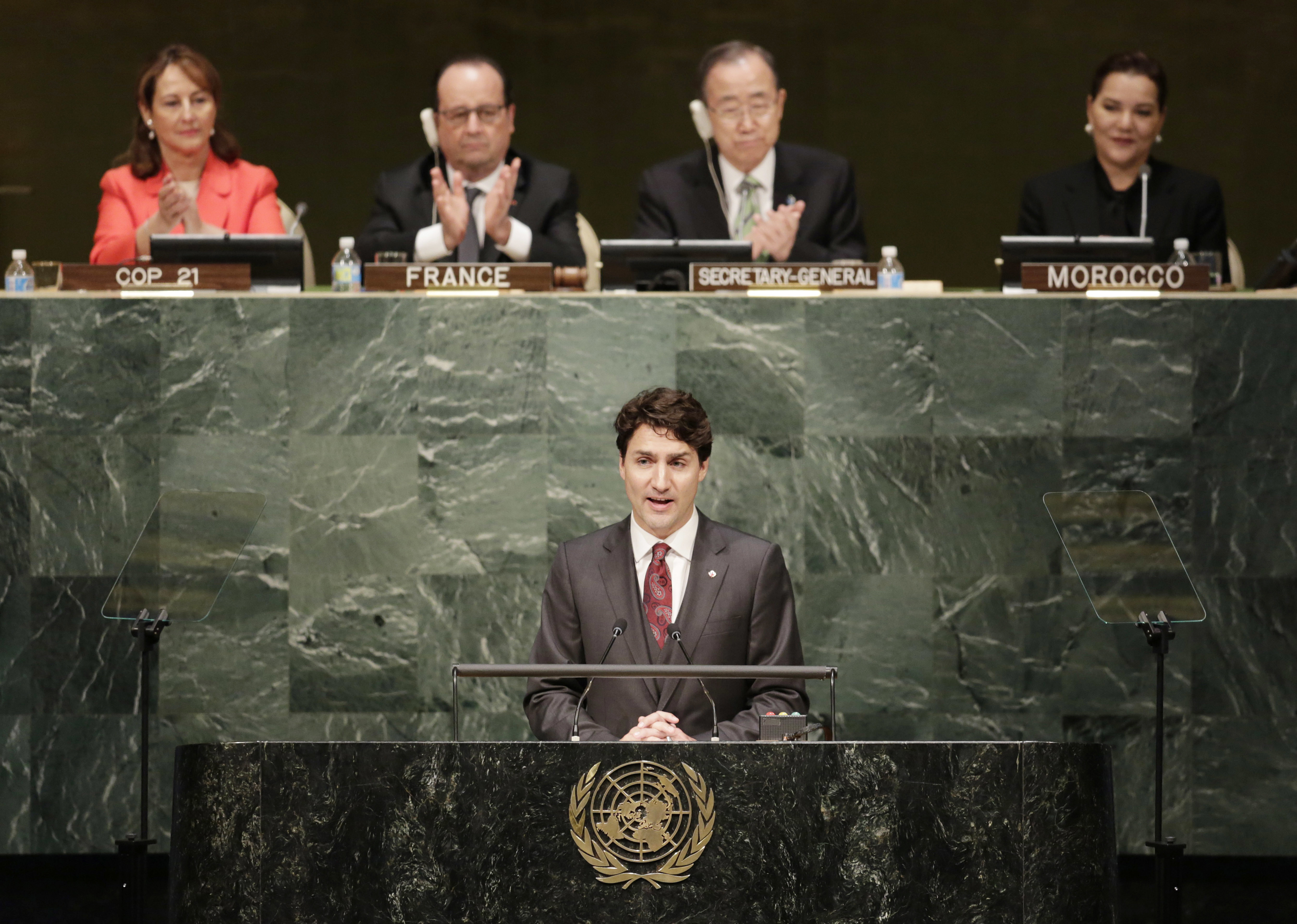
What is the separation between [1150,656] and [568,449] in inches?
70.0

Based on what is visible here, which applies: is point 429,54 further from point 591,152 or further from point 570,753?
point 570,753

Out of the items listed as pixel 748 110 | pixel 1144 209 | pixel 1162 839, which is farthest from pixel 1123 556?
pixel 748 110

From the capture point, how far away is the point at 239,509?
410 centimetres

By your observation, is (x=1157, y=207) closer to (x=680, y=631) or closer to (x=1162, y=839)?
(x=1162, y=839)

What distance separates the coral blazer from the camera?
5.39 metres

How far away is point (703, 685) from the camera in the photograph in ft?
11.1

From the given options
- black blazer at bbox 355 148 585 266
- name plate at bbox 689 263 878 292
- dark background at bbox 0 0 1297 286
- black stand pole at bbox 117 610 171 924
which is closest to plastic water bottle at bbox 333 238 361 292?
black blazer at bbox 355 148 585 266

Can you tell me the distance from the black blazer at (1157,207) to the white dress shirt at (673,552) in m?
2.54

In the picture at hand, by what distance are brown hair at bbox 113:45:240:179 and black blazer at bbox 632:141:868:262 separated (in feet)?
4.88

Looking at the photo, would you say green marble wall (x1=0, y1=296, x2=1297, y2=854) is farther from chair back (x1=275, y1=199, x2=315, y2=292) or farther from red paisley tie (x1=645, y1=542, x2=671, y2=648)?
red paisley tie (x1=645, y1=542, x2=671, y2=648)

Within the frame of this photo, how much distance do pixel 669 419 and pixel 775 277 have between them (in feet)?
→ 4.01

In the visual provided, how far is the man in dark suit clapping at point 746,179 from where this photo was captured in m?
5.49

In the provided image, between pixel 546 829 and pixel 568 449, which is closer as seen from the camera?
pixel 546 829

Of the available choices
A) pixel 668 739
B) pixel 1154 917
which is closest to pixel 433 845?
pixel 668 739
